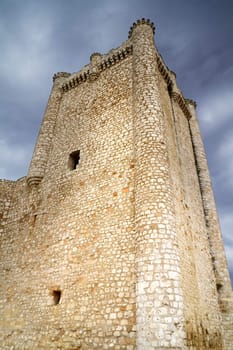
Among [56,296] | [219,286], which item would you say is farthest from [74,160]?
[219,286]

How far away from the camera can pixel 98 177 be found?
8.24m

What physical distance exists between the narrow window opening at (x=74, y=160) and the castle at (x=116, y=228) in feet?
0.13

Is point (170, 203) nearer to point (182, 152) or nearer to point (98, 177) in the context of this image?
point (98, 177)

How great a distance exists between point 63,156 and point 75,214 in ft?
9.76

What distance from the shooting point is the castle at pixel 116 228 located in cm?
556

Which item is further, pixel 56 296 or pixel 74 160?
pixel 74 160

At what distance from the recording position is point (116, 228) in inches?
269

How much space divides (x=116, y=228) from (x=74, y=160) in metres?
4.11

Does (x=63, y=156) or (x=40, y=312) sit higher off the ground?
(x=63, y=156)

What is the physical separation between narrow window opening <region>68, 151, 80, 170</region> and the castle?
39 mm

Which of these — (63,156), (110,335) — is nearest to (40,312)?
(110,335)

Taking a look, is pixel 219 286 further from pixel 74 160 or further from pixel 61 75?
pixel 61 75

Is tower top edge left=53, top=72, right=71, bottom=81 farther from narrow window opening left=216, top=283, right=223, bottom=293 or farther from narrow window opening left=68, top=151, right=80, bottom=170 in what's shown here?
narrow window opening left=216, top=283, right=223, bottom=293

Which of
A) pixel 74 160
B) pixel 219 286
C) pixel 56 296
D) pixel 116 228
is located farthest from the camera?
pixel 74 160
